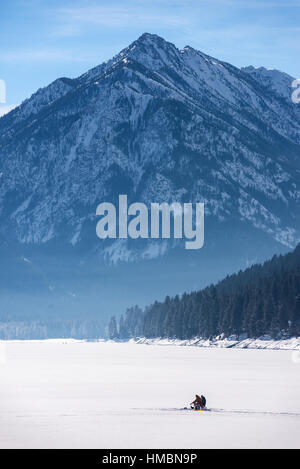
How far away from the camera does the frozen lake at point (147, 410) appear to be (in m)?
69.1

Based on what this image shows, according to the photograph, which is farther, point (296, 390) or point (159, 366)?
point (159, 366)

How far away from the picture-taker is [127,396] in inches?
4063

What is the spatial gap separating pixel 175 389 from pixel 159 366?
5828 cm

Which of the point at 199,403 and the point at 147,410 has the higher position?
the point at 199,403

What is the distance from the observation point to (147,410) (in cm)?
8744

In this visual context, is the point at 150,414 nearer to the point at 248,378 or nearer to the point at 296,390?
the point at 296,390

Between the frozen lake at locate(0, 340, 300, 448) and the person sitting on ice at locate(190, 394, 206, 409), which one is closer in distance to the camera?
the frozen lake at locate(0, 340, 300, 448)

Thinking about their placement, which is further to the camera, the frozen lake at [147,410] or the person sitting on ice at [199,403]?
the person sitting on ice at [199,403]

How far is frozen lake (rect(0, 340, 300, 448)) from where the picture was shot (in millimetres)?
69125
